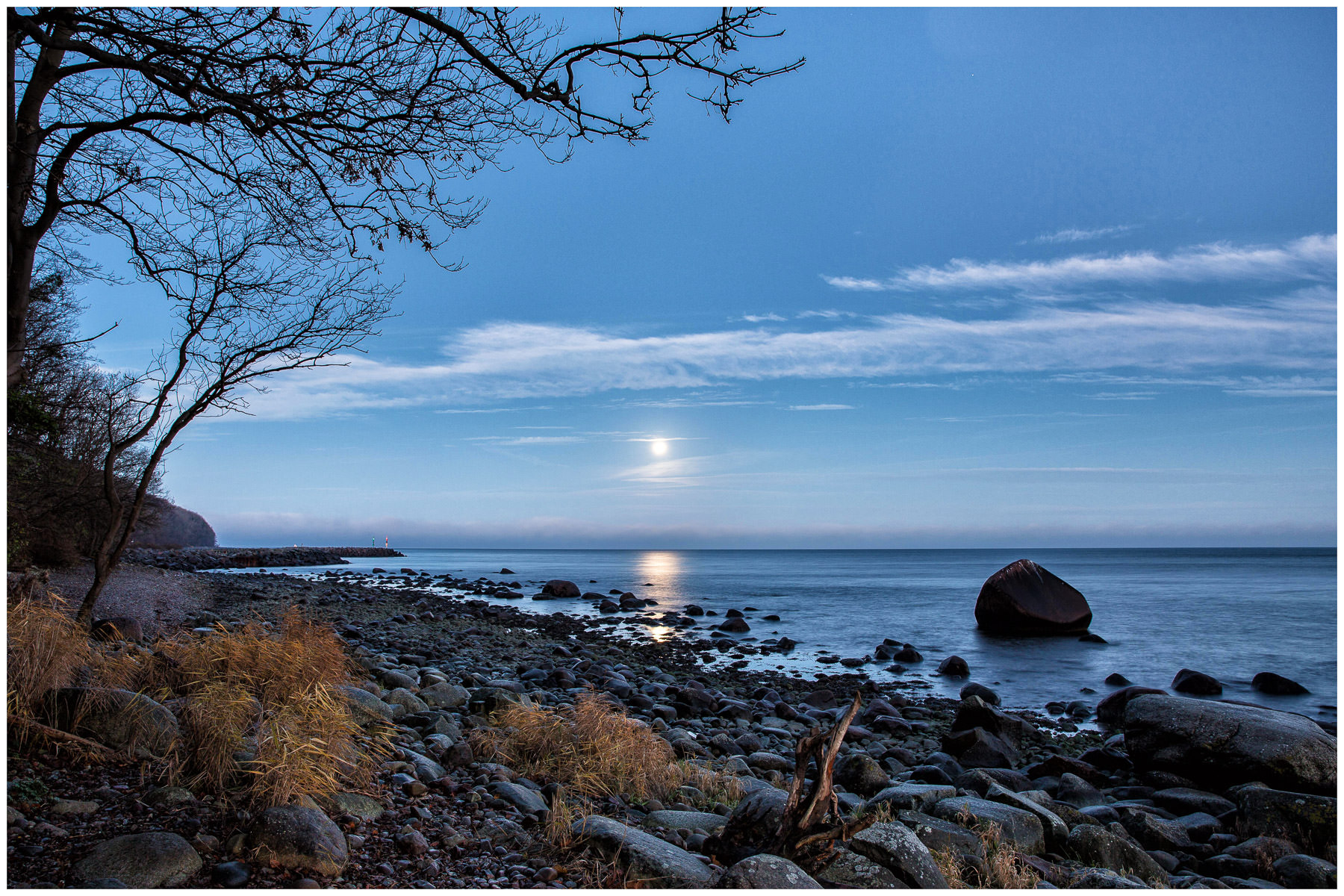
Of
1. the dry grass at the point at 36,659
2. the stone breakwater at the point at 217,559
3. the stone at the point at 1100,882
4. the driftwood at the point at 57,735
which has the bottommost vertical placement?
the stone breakwater at the point at 217,559

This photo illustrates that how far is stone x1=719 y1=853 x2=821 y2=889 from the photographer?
3725 millimetres

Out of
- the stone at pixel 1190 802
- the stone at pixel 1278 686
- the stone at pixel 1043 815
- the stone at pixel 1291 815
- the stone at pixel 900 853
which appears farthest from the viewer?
the stone at pixel 1278 686

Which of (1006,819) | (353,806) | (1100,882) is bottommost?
(1100,882)

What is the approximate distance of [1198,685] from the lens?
15.0 metres

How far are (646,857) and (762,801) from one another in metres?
1.06

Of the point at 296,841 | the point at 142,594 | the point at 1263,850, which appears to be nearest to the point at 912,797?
the point at 1263,850

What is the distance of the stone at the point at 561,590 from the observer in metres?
35.8

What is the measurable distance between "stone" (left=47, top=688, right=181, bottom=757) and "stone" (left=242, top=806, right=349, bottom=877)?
1.40 m

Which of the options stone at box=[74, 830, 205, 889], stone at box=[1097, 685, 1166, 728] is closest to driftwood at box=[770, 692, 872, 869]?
stone at box=[74, 830, 205, 889]

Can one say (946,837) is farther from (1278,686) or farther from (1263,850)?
(1278,686)

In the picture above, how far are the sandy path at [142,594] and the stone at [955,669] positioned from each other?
15447 mm

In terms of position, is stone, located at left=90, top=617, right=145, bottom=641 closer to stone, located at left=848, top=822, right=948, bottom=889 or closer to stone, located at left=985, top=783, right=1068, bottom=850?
stone, located at left=848, top=822, right=948, bottom=889

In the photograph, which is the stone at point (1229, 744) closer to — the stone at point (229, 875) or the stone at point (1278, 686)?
the stone at point (1278, 686)

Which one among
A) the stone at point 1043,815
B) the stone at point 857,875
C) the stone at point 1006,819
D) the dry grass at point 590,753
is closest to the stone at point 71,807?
the dry grass at point 590,753
